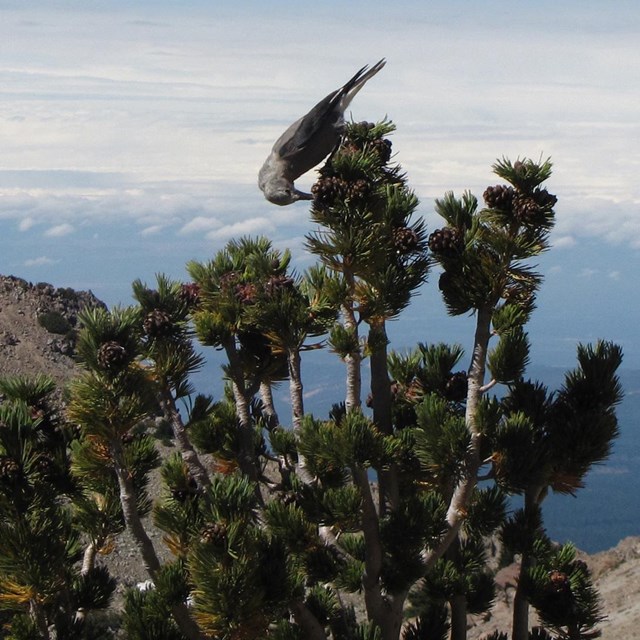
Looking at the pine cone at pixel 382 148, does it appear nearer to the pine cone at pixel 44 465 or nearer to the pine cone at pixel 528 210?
the pine cone at pixel 528 210

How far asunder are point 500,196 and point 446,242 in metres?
0.55

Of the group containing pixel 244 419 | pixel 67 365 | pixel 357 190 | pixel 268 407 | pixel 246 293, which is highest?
pixel 67 365

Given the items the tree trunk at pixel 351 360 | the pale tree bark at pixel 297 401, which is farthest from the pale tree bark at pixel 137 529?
the tree trunk at pixel 351 360

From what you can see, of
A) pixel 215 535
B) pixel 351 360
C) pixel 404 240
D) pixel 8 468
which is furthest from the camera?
pixel 351 360

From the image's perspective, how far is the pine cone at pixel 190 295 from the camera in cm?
805

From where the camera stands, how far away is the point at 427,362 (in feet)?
29.0

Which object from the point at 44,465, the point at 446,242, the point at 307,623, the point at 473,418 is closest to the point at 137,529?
the point at 44,465

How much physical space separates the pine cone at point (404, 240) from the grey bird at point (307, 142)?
77 centimetres

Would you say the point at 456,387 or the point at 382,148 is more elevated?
the point at 382,148

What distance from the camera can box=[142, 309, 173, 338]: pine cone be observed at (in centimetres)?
738

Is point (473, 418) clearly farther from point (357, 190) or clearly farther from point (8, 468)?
point (8, 468)

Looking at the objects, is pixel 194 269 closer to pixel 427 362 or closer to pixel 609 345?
pixel 427 362

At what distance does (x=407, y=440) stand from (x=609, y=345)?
6.22 ft

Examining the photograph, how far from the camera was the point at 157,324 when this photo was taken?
7395mm
